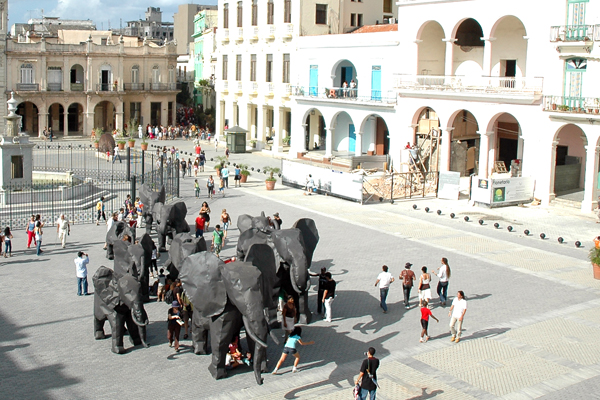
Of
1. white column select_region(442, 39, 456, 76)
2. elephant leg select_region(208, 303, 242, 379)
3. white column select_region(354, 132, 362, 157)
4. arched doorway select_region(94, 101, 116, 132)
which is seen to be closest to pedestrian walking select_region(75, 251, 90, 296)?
elephant leg select_region(208, 303, 242, 379)

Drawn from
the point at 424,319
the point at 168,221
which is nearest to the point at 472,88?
the point at 168,221

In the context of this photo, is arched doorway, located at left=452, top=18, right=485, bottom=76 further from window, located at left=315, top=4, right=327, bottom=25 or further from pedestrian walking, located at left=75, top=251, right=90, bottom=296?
pedestrian walking, located at left=75, top=251, right=90, bottom=296

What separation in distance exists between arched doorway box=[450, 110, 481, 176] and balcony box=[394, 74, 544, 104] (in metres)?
2.88

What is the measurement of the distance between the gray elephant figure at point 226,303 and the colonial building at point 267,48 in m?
37.1

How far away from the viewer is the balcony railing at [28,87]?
206 ft

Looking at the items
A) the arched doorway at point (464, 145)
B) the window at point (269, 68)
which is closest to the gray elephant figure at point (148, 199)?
the arched doorway at point (464, 145)

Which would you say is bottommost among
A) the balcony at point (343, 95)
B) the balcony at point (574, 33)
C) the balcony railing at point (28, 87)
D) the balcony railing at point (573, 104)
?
the balcony railing at point (573, 104)

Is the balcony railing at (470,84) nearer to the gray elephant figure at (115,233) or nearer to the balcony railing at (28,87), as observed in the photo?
the gray elephant figure at (115,233)

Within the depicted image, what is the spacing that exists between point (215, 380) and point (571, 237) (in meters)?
19.3

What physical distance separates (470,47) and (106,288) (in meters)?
31.8

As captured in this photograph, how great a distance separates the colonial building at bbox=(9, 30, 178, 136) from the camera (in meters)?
63.5

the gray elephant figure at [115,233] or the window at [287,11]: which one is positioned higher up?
the window at [287,11]

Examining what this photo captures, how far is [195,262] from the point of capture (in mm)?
16469

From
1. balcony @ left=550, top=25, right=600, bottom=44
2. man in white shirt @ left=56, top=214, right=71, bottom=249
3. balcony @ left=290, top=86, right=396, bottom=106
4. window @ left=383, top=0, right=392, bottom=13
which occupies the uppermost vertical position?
A: window @ left=383, top=0, right=392, bottom=13
